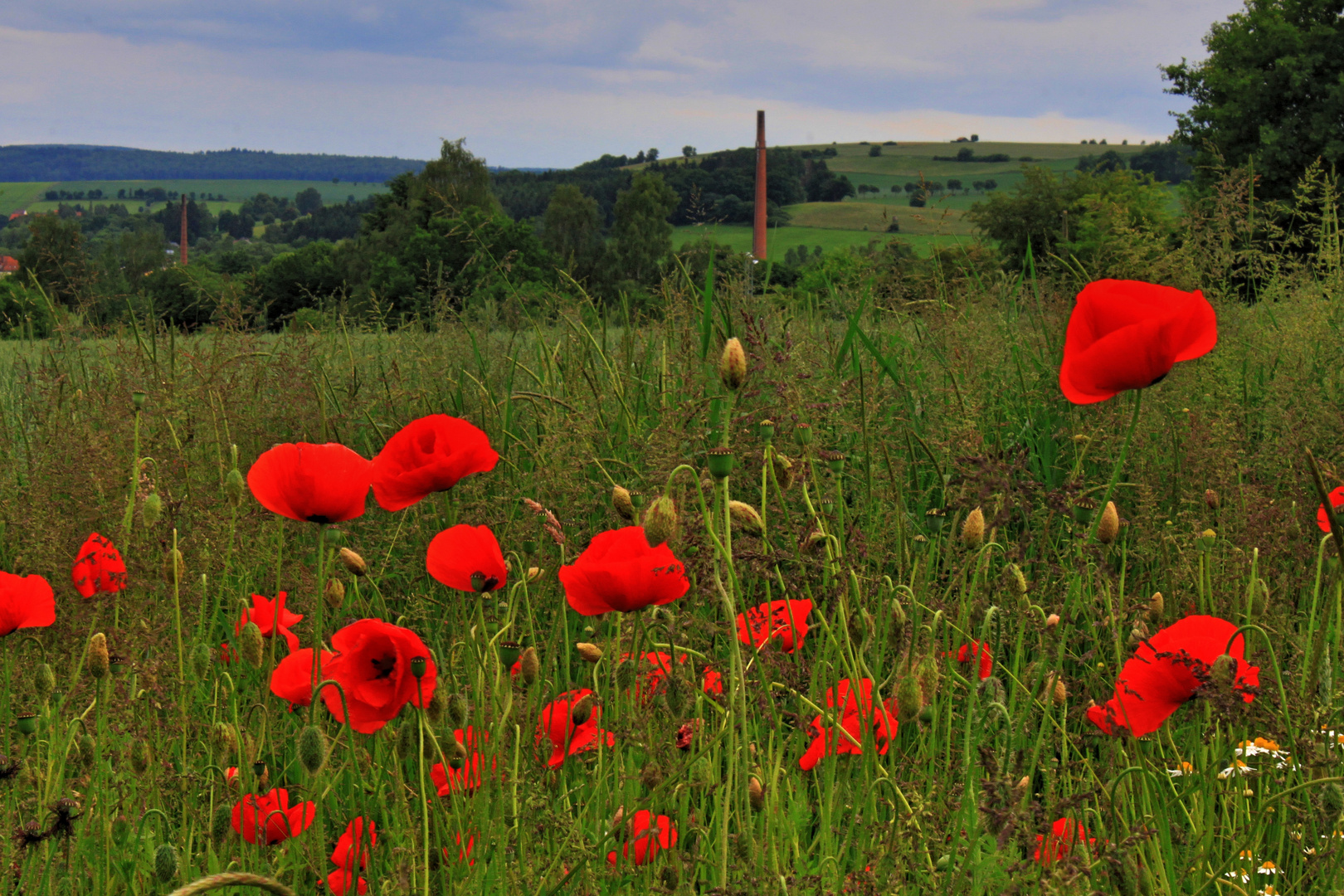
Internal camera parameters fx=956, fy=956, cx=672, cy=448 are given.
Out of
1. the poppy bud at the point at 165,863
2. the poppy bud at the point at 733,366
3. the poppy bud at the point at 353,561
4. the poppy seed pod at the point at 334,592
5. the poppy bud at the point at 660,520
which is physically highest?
the poppy bud at the point at 733,366

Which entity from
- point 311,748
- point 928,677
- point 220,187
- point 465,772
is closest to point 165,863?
point 311,748

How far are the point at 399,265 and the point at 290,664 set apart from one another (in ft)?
67.6

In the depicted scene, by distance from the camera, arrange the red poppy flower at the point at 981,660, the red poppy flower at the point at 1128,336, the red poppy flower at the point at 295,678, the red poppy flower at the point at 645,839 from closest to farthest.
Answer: the red poppy flower at the point at 1128,336 < the red poppy flower at the point at 645,839 < the red poppy flower at the point at 295,678 < the red poppy flower at the point at 981,660

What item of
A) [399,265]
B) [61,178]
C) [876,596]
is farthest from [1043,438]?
[61,178]

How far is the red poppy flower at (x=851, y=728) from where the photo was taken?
1.27 metres

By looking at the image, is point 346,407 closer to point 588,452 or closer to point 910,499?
point 588,452

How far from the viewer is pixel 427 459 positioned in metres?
1.30

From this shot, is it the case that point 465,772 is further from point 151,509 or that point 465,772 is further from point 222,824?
point 151,509

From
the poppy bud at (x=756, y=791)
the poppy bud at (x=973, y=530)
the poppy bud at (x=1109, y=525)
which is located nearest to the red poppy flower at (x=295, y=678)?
the poppy bud at (x=756, y=791)

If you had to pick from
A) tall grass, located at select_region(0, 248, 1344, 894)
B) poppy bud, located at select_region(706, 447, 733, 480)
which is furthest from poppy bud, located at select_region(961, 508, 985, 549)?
poppy bud, located at select_region(706, 447, 733, 480)

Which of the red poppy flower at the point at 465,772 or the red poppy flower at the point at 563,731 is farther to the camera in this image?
the red poppy flower at the point at 563,731

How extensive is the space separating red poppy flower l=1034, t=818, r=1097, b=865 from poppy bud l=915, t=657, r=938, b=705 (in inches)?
7.3

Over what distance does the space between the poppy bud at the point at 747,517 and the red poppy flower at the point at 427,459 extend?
336mm

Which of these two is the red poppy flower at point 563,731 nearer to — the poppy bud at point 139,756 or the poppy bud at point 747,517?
the poppy bud at point 747,517
